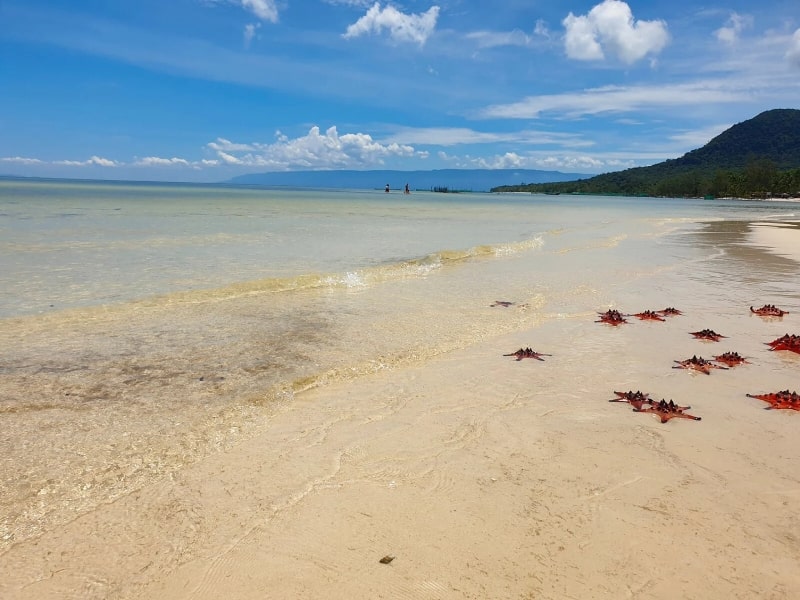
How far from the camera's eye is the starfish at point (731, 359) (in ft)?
25.0

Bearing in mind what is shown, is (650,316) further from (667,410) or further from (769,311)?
(667,410)

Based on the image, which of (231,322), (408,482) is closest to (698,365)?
(408,482)

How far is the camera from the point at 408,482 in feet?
14.4

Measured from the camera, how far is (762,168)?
14038cm

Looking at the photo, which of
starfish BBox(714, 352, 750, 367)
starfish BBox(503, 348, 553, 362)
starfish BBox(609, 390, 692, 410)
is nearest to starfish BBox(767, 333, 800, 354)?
starfish BBox(714, 352, 750, 367)

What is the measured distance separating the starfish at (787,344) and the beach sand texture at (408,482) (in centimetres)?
36

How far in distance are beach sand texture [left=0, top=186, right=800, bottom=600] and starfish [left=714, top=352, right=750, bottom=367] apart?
215mm

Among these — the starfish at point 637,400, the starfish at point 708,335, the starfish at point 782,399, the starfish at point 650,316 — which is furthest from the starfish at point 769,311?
the starfish at point 637,400

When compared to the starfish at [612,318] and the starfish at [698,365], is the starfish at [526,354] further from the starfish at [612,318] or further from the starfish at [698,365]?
the starfish at [612,318]

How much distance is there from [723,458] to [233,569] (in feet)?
14.6

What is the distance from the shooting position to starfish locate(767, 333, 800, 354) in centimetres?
829

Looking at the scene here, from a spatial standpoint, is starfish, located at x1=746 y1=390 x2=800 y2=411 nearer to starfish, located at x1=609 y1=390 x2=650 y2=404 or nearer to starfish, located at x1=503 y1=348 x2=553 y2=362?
starfish, located at x1=609 y1=390 x2=650 y2=404

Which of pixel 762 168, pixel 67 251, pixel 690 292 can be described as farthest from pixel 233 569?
pixel 762 168

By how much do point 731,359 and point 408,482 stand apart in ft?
19.4
